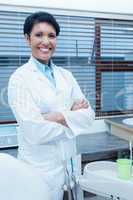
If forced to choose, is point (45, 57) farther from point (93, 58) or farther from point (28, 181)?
point (93, 58)

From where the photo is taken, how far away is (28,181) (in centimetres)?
129

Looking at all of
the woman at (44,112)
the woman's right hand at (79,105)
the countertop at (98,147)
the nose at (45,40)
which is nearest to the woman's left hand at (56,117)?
the woman at (44,112)

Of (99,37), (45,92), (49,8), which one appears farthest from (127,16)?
A: (45,92)

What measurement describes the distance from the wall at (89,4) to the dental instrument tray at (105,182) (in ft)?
4.76

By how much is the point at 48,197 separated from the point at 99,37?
5.65 feet

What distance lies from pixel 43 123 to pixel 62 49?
49.7 inches

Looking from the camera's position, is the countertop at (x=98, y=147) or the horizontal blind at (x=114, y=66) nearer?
the countertop at (x=98, y=147)

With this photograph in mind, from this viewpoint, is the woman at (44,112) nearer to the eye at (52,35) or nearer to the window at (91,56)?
the eye at (52,35)

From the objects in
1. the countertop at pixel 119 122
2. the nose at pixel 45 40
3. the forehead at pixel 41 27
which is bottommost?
the countertop at pixel 119 122

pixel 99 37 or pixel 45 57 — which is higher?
pixel 99 37

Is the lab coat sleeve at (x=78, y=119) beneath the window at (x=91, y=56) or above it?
beneath

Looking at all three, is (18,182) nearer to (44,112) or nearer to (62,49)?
(44,112)

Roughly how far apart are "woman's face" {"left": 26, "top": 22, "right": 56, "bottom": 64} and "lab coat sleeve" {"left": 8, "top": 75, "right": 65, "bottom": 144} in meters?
0.20

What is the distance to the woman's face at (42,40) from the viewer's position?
1579mm
